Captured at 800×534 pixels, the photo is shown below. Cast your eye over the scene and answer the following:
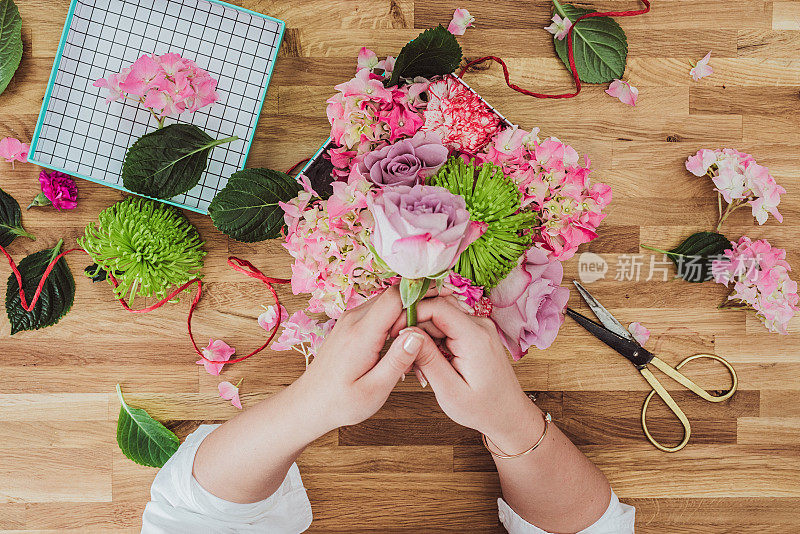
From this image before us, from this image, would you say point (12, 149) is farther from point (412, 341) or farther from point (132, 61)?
point (412, 341)

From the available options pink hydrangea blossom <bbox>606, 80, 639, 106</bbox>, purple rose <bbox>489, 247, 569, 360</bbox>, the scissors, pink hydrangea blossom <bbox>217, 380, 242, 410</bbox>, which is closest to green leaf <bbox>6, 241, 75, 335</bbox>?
pink hydrangea blossom <bbox>217, 380, 242, 410</bbox>

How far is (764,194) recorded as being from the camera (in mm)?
960

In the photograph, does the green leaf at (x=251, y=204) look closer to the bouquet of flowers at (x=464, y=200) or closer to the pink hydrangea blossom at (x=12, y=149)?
the bouquet of flowers at (x=464, y=200)

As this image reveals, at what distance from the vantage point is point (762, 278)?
97cm

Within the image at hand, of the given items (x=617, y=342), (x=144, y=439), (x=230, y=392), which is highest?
(x=617, y=342)

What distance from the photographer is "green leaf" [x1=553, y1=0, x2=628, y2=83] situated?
0.97m

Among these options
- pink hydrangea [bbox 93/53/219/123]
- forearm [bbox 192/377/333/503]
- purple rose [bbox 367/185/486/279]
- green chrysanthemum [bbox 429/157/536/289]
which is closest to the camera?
purple rose [bbox 367/185/486/279]

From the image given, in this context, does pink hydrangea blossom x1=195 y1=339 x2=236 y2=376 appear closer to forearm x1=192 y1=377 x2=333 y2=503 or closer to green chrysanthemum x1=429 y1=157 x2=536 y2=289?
forearm x1=192 y1=377 x2=333 y2=503

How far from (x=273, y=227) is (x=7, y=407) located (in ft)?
2.01

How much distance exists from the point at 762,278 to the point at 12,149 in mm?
1296

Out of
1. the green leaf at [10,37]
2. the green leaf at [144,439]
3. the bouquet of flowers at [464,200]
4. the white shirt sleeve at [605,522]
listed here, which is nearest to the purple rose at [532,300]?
the bouquet of flowers at [464,200]

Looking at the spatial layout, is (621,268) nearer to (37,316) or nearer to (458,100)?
(458,100)

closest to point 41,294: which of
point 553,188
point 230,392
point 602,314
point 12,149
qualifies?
point 12,149

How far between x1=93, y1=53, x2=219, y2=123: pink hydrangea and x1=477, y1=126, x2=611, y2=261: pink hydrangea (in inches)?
17.7
